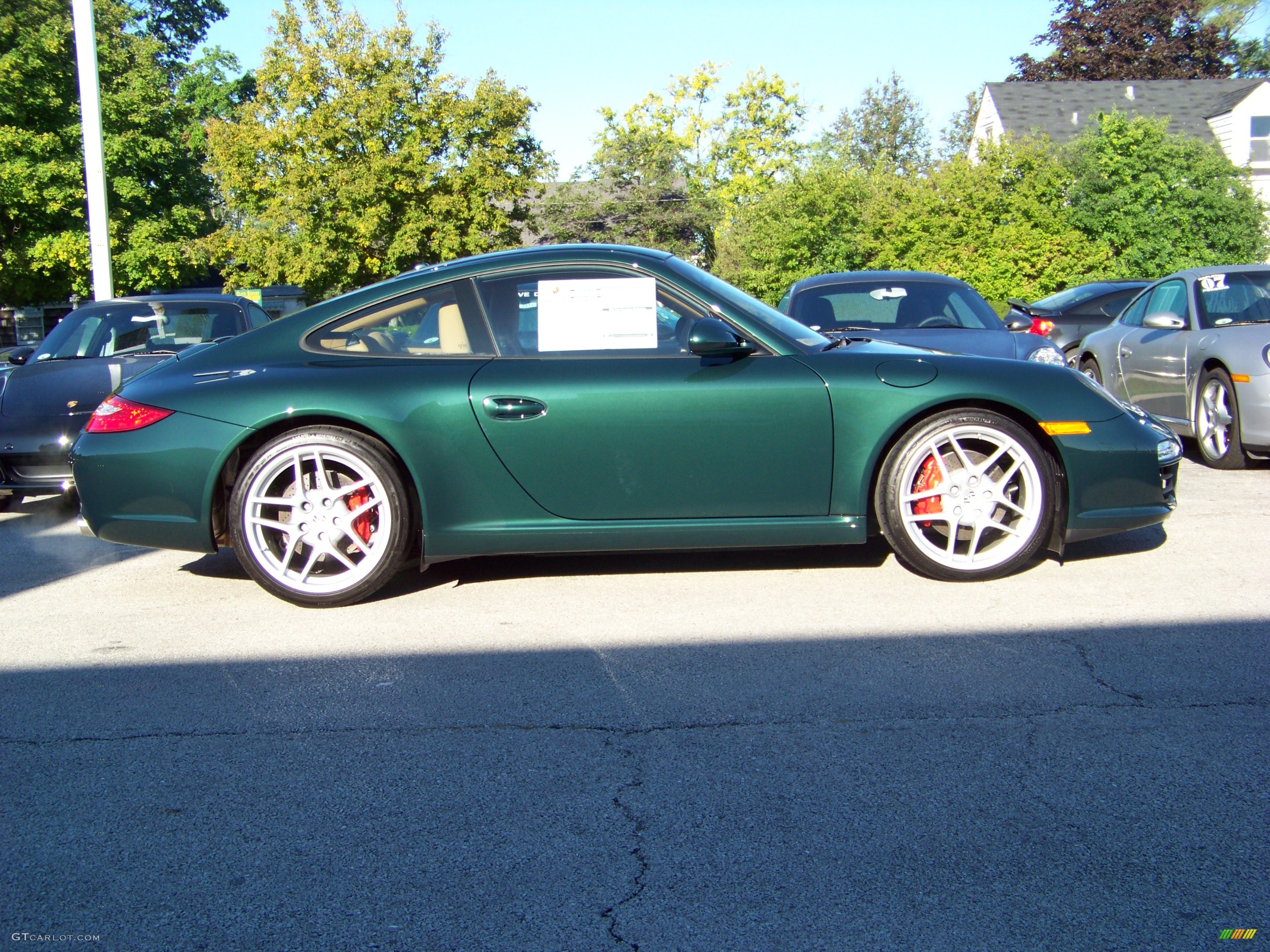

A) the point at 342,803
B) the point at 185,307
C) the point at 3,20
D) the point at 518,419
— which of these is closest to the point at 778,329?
the point at 518,419

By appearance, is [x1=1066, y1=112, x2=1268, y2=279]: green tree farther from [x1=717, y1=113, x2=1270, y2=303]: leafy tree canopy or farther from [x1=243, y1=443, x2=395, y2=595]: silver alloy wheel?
[x1=243, y1=443, x2=395, y2=595]: silver alloy wheel

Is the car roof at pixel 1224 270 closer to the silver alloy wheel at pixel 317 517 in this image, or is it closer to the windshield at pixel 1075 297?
the windshield at pixel 1075 297

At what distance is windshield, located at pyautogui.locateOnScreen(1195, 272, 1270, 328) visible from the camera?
8.51m

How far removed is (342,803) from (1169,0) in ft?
203

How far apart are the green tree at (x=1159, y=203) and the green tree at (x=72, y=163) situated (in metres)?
21.7

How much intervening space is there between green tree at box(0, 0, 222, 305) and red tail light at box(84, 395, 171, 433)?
24.1 metres

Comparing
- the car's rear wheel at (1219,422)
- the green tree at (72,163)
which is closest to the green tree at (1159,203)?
the car's rear wheel at (1219,422)

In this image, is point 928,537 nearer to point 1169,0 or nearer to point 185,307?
point 185,307

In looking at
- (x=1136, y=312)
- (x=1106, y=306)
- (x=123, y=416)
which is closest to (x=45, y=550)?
(x=123, y=416)

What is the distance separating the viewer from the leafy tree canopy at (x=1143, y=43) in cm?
5416

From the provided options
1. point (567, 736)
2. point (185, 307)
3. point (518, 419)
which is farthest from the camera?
point (185, 307)

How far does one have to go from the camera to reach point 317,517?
16.0ft

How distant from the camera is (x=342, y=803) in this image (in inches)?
117

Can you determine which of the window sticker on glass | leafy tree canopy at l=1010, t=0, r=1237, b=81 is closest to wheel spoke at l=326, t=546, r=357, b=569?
the window sticker on glass
